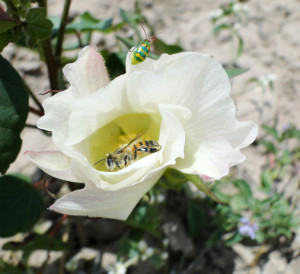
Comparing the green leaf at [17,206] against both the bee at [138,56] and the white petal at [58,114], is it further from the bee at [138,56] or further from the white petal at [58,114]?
the bee at [138,56]

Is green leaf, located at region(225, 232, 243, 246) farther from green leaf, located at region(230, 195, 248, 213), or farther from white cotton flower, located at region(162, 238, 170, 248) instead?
white cotton flower, located at region(162, 238, 170, 248)

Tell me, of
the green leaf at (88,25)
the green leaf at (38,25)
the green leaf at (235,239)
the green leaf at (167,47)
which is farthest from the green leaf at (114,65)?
the green leaf at (235,239)

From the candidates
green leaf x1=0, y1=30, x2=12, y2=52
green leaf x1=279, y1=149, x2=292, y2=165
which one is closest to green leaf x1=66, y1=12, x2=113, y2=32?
green leaf x1=0, y1=30, x2=12, y2=52

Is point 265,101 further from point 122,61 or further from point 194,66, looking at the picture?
point 194,66

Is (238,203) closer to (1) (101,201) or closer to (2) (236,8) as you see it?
(1) (101,201)

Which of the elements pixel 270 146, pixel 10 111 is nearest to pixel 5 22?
pixel 10 111

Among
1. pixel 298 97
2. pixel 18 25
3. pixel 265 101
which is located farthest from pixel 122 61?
pixel 298 97
